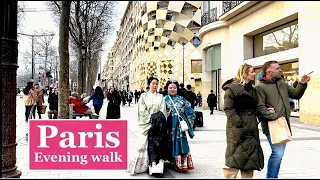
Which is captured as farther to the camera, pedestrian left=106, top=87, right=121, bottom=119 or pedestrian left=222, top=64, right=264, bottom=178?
pedestrian left=106, top=87, right=121, bottom=119

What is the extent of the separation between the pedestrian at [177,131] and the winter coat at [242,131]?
4.84ft

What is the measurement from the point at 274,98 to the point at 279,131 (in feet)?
1.58

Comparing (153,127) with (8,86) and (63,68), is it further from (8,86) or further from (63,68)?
(63,68)

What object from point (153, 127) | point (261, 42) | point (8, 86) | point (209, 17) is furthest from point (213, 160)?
point (209, 17)

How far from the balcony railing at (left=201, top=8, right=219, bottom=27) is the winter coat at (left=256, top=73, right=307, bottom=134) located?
20.2 meters

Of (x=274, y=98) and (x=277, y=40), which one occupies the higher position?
(x=277, y=40)

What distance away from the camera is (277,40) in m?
19.1

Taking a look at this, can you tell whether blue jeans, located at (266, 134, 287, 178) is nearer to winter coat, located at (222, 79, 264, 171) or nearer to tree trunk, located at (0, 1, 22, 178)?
winter coat, located at (222, 79, 264, 171)

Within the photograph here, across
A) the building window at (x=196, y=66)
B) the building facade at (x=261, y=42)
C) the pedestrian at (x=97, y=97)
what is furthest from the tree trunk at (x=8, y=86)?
the building window at (x=196, y=66)

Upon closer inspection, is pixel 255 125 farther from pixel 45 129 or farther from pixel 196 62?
pixel 196 62

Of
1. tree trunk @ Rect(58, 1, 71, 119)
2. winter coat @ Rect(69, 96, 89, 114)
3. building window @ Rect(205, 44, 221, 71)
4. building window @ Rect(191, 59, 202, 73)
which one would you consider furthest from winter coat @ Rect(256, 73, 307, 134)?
building window @ Rect(191, 59, 202, 73)

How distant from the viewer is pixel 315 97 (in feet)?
47.8

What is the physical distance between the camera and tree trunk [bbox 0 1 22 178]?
481 centimetres

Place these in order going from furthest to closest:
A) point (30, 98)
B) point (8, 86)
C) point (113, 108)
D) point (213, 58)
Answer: point (213, 58) → point (30, 98) → point (113, 108) → point (8, 86)
